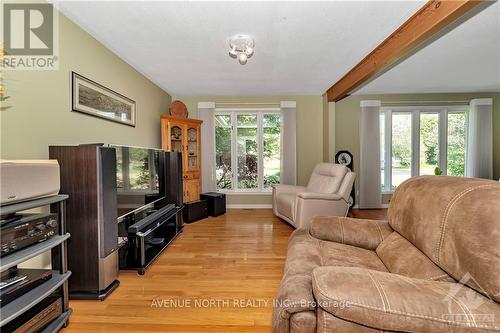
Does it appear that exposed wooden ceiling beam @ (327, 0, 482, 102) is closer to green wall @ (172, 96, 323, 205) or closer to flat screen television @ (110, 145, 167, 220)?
green wall @ (172, 96, 323, 205)

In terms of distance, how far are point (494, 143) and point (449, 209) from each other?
5.20m

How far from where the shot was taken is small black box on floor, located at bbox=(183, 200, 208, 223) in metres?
3.74

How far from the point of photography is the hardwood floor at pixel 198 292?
5.06 feet

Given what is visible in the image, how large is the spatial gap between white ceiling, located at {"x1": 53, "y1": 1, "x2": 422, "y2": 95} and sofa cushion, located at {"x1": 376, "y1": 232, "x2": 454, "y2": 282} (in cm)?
172

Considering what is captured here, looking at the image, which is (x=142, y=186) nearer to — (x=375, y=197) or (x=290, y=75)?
(x=290, y=75)

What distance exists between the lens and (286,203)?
11.5 ft

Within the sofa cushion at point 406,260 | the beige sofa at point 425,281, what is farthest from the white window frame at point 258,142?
the beige sofa at point 425,281

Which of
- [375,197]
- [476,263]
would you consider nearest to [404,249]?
[476,263]

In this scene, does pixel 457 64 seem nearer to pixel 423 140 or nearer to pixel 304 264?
pixel 423 140

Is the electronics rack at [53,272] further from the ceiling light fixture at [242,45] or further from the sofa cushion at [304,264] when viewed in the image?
the ceiling light fixture at [242,45]

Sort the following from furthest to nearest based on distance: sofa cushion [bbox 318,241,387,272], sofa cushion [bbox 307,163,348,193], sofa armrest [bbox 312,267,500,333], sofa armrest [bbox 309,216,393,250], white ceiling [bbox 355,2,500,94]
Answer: sofa cushion [bbox 307,163,348,193] < white ceiling [bbox 355,2,500,94] < sofa armrest [bbox 309,216,393,250] < sofa cushion [bbox 318,241,387,272] < sofa armrest [bbox 312,267,500,333]

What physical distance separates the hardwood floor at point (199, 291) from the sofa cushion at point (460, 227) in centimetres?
105

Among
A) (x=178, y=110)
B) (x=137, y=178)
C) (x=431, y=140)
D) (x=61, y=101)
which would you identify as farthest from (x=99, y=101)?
(x=431, y=140)

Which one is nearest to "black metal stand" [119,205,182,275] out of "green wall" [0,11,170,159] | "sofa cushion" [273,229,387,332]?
"green wall" [0,11,170,159]
